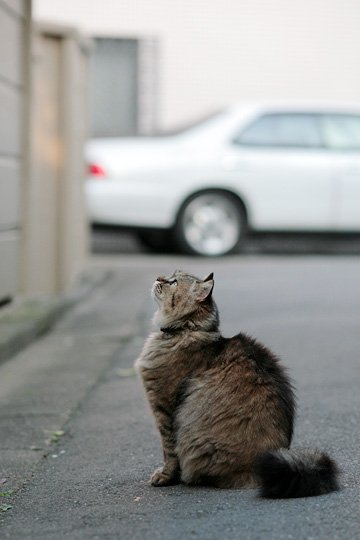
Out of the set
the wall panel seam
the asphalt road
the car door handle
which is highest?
the wall panel seam

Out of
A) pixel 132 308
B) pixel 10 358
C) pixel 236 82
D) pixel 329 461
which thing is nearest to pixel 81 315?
pixel 132 308

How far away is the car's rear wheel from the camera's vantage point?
1474 centimetres

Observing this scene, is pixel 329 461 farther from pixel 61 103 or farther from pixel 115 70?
pixel 115 70

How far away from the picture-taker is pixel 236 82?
18.2 m

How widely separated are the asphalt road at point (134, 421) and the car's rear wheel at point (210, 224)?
187 centimetres

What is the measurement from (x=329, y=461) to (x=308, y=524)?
49 centimetres

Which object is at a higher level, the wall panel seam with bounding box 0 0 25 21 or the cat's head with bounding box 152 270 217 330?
the wall panel seam with bounding box 0 0 25 21

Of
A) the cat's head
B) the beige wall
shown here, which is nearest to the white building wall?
the beige wall

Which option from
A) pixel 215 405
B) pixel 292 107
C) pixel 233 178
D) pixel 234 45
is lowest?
pixel 215 405

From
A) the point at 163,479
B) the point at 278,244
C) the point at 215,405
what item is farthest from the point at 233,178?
the point at 215,405

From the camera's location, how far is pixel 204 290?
17.5 ft

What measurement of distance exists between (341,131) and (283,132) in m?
0.72

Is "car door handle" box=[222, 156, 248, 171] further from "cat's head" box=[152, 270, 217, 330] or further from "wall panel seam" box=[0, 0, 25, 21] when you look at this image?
"cat's head" box=[152, 270, 217, 330]

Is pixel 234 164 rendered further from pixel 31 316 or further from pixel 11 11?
pixel 31 316
